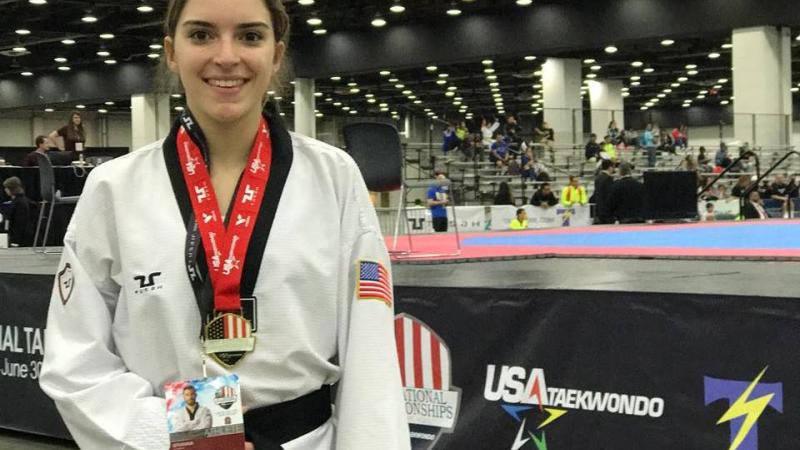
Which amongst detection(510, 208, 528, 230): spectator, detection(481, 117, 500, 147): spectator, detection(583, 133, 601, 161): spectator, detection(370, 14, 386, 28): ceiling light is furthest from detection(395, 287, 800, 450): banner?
detection(370, 14, 386, 28): ceiling light

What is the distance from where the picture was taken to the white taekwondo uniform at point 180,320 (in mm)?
1410

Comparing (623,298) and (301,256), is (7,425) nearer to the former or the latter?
(623,298)

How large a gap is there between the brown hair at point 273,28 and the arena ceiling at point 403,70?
13767mm

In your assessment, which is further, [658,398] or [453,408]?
[453,408]

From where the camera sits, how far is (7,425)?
554 cm

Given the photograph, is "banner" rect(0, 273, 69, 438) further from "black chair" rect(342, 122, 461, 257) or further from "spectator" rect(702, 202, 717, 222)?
"spectator" rect(702, 202, 717, 222)

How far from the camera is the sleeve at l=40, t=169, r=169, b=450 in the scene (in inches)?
54.3

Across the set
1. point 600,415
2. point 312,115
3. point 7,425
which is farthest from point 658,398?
point 312,115

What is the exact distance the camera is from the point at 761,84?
20.0 m

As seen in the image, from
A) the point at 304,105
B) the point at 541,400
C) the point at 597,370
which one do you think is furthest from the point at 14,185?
the point at 304,105

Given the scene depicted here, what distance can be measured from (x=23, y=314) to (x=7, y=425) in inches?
31.3

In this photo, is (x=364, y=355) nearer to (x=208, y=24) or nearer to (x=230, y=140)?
(x=230, y=140)

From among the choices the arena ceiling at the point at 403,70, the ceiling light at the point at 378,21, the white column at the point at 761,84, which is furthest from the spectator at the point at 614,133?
the ceiling light at the point at 378,21

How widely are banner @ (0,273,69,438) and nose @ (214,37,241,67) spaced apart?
386cm
